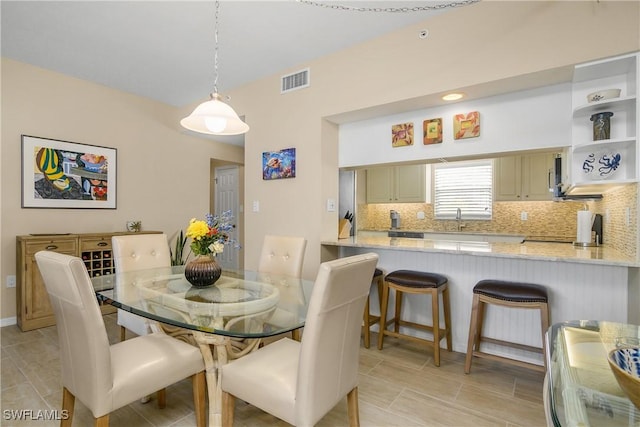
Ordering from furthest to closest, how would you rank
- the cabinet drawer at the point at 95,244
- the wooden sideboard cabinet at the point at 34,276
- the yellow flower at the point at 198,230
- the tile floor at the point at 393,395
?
the cabinet drawer at the point at 95,244, the wooden sideboard cabinet at the point at 34,276, the yellow flower at the point at 198,230, the tile floor at the point at 393,395

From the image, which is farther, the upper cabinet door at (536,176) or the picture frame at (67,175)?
the upper cabinet door at (536,176)

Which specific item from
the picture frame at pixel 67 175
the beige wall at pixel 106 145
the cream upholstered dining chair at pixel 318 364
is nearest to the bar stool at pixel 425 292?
the cream upholstered dining chair at pixel 318 364

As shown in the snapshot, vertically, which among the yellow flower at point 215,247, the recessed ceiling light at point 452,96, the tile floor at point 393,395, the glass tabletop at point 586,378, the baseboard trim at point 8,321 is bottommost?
the tile floor at point 393,395

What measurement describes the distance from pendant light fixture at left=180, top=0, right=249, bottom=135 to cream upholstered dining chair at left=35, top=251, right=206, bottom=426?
3.74ft

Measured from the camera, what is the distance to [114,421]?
1.82 meters

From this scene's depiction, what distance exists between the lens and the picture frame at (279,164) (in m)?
3.40

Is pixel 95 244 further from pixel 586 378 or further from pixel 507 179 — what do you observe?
pixel 507 179

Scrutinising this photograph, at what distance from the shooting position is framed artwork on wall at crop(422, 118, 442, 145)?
2852 millimetres

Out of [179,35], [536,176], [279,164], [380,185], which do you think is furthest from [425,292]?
[380,185]

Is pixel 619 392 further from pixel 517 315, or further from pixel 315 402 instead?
pixel 517 315

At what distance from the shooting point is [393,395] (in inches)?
81.9

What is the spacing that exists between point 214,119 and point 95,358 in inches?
60.1

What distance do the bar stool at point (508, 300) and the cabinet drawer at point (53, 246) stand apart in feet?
12.9

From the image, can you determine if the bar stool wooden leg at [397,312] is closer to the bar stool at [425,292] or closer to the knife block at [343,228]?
the bar stool at [425,292]
